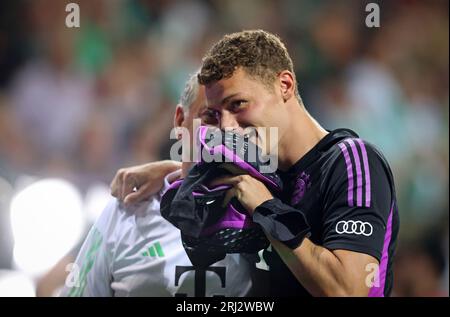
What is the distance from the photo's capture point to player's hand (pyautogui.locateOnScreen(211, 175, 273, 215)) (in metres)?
1.00

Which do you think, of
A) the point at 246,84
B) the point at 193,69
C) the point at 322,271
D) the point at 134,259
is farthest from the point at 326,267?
the point at 193,69

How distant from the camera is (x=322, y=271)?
0.95 meters

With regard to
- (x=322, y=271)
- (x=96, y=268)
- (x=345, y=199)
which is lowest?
(x=96, y=268)

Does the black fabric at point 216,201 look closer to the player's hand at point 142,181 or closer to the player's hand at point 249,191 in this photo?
the player's hand at point 249,191

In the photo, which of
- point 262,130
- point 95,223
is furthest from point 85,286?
point 262,130

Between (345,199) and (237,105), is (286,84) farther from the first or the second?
(345,199)

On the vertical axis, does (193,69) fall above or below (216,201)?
above

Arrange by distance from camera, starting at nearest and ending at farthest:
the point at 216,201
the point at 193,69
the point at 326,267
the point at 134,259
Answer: the point at 326,267
the point at 216,201
the point at 134,259
the point at 193,69

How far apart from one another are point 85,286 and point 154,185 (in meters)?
0.28

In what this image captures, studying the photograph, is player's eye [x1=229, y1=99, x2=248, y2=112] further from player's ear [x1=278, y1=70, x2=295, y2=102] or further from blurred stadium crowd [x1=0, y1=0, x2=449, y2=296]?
blurred stadium crowd [x1=0, y1=0, x2=449, y2=296]

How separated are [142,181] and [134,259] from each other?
0.18 m

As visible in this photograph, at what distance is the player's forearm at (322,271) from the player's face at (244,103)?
23cm

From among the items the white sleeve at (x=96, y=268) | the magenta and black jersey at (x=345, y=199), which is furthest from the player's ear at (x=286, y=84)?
the white sleeve at (x=96, y=268)

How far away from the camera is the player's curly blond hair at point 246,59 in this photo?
3.60 ft
